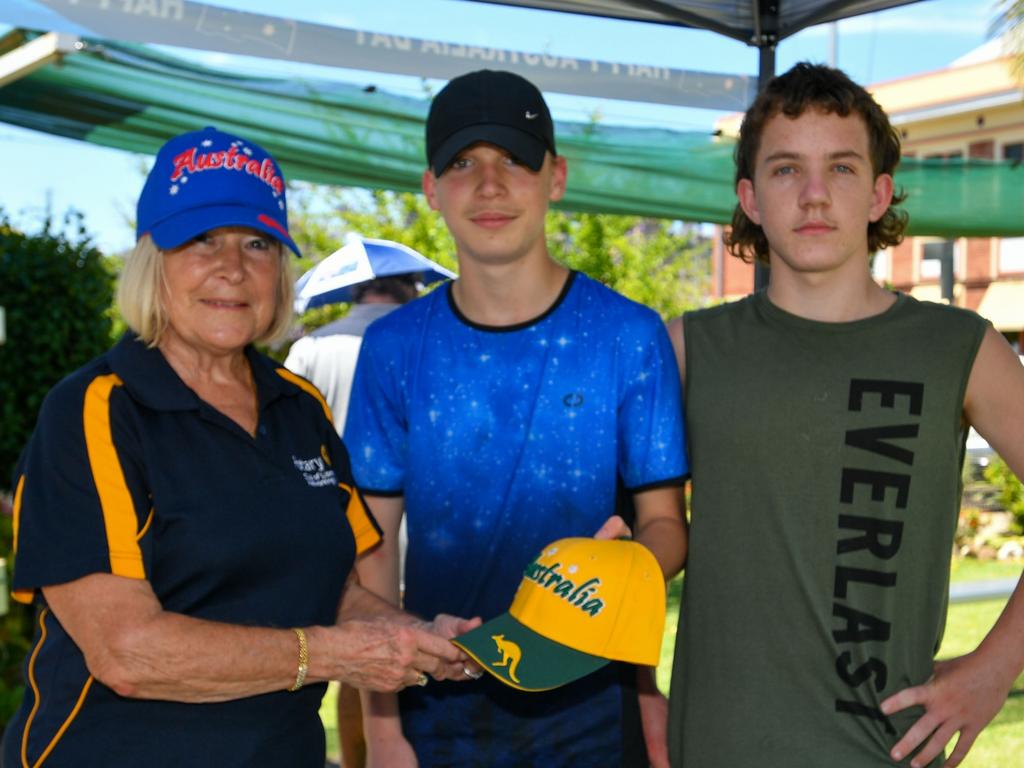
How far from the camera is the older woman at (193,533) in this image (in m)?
1.85

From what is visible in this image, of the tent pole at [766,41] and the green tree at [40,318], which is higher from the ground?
the tent pole at [766,41]

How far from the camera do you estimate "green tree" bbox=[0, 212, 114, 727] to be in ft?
26.0

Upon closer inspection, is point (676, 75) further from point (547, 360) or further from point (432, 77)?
point (547, 360)

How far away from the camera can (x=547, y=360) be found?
7.63 ft

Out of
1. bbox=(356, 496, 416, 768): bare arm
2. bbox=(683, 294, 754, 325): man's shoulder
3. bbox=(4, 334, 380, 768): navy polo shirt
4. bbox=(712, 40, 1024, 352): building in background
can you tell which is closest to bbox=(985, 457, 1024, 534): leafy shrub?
bbox=(712, 40, 1024, 352): building in background

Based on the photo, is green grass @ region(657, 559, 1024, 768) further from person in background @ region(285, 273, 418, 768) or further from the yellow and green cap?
person in background @ region(285, 273, 418, 768)

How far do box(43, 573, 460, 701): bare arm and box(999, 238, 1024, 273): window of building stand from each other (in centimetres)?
2533

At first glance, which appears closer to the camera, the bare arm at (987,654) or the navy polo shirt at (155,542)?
the navy polo shirt at (155,542)

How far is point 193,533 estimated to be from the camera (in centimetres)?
191

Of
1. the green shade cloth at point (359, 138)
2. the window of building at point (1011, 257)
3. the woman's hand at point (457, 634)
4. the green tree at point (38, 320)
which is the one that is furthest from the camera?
the window of building at point (1011, 257)

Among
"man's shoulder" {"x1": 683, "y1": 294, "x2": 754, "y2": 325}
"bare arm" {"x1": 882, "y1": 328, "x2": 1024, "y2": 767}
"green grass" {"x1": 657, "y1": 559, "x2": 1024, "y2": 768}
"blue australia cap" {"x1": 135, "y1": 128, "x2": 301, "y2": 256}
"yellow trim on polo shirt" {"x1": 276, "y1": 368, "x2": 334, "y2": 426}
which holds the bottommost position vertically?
"green grass" {"x1": 657, "y1": 559, "x2": 1024, "y2": 768}

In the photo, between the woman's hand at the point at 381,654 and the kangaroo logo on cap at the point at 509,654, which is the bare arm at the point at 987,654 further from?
the woman's hand at the point at 381,654

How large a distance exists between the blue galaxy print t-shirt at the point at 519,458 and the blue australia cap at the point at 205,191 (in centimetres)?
45

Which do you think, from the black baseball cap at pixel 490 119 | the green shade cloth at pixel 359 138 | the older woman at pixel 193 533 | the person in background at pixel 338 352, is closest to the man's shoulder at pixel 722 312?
the black baseball cap at pixel 490 119
